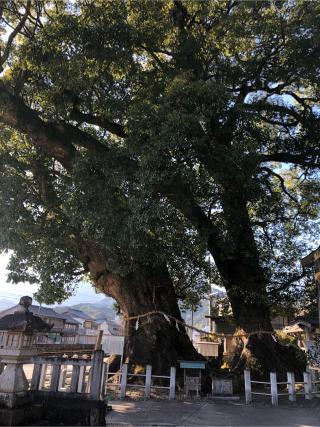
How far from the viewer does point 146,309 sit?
13.1 metres

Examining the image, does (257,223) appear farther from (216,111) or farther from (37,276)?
(37,276)

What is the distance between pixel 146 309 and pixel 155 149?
670 centimetres

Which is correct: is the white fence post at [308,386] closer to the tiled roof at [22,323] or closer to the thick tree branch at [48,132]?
the tiled roof at [22,323]

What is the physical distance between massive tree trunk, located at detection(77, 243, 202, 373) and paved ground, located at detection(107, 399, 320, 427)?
2688 mm

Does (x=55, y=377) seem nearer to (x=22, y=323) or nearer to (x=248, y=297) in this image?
(x=22, y=323)

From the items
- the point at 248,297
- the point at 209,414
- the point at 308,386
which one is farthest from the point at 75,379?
the point at 248,297

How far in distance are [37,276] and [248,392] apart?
8.25 m

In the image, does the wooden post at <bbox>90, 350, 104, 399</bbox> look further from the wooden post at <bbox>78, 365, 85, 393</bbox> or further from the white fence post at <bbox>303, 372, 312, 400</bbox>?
the white fence post at <bbox>303, 372, 312, 400</bbox>

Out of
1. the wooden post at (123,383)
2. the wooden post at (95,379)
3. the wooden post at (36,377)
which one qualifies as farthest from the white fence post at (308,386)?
the wooden post at (36,377)

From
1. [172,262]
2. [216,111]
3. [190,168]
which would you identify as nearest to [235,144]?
[216,111]

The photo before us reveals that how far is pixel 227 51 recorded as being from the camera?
1365 centimetres

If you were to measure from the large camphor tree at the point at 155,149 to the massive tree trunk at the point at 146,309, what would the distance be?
51 millimetres

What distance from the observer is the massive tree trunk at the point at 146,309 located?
40.3ft

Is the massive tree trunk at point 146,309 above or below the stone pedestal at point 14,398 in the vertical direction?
above
